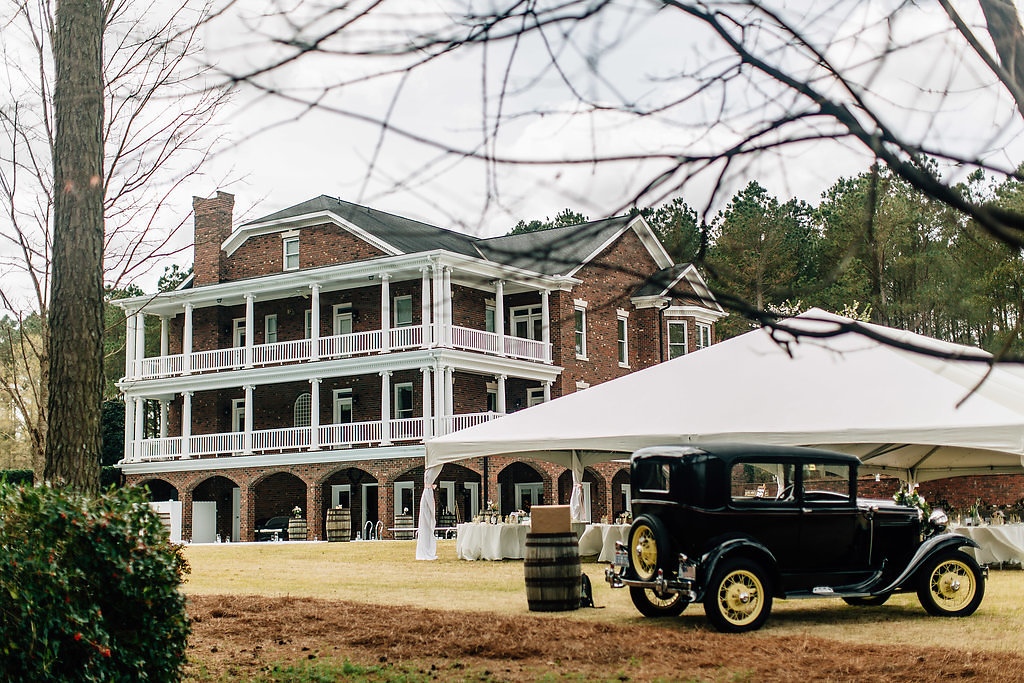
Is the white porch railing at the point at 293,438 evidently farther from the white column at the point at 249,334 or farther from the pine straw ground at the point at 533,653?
the pine straw ground at the point at 533,653

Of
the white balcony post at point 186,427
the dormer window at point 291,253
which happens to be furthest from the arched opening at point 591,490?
the white balcony post at point 186,427

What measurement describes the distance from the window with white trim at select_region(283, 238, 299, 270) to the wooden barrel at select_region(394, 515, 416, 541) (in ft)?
35.5

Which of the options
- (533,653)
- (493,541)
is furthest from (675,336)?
(533,653)

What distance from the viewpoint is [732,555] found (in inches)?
408

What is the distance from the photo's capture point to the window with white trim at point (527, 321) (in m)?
38.0

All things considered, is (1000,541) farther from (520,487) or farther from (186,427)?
(186,427)

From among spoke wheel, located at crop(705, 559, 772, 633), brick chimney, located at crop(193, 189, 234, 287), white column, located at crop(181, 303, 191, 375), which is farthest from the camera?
brick chimney, located at crop(193, 189, 234, 287)

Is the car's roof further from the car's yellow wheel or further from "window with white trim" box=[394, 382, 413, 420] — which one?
"window with white trim" box=[394, 382, 413, 420]

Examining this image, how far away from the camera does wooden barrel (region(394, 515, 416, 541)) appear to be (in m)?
30.8

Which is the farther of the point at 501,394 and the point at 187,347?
the point at 187,347

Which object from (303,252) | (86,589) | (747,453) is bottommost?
(86,589)

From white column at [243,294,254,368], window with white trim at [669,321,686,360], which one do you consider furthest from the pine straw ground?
window with white trim at [669,321,686,360]

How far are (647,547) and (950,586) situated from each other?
3.10 m

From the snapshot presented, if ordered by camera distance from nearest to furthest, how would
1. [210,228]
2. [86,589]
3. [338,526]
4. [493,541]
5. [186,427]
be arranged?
[86,589] → [493,541] → [338,526] → [186,427] → [210,228]
